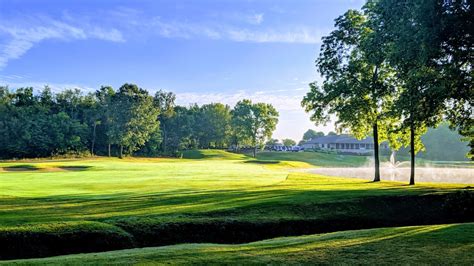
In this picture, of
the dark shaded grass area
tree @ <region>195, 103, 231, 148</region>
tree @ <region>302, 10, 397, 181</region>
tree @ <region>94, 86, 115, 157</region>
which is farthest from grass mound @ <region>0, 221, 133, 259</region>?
tree @ <region>195, 103, 231, 148</region>

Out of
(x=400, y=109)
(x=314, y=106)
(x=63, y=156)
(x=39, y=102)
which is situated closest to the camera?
(x=400, y=109)

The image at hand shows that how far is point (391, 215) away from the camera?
2073 centimetres

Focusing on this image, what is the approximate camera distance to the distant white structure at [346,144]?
144m

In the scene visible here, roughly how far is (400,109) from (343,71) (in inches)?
395

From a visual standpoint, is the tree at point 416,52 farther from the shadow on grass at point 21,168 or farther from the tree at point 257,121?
the tree at point 257,121

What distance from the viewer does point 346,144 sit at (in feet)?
504

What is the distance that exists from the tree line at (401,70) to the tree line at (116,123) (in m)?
72.7

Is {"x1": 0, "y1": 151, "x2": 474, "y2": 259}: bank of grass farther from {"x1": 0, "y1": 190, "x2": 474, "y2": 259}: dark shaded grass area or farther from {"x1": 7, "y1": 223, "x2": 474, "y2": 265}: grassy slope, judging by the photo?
{"x1": 7, "y1": 223, "x2": 474, "y2": 265}: grassy slope

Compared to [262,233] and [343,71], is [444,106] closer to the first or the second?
[343,71]

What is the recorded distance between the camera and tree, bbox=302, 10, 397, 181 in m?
32.8

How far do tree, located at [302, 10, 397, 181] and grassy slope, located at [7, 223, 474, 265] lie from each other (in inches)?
871

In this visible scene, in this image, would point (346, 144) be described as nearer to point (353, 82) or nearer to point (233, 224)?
point (353, 82)

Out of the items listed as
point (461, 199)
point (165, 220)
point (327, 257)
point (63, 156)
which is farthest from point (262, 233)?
point (63, 156)

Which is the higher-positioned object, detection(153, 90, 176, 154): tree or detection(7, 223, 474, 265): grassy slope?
detection(153, 90, 176, 154): tree
